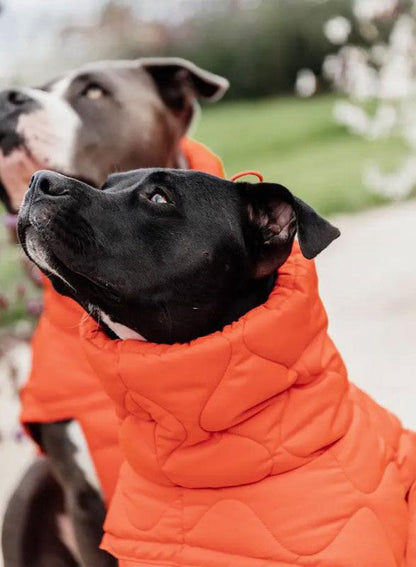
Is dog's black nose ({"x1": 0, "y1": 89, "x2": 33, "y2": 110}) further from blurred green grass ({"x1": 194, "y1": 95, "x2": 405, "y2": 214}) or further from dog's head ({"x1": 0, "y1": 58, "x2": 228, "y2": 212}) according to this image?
blurred green grass ({"x1": 194, "y1": 95, "x2": 405, "y2": 214})

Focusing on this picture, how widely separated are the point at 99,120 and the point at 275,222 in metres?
0.96

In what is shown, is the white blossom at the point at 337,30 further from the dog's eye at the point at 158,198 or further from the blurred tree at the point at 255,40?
the dog's eye at the point at 158,198

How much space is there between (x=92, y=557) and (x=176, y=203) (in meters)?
1.16

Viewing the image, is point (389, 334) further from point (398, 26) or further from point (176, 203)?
point (398, 26)

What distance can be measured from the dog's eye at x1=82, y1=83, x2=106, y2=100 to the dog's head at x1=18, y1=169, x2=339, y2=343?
32.3 inches

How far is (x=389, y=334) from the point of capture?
4.28m

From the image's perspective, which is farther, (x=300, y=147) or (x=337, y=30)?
(x=300, y=147)

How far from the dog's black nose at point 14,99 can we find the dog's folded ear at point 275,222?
90cm

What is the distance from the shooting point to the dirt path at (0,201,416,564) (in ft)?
12.0

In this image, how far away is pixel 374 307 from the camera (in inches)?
187

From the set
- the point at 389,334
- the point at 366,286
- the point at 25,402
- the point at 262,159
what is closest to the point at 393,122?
the point at 262,159

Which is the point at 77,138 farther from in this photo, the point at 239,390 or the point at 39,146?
the point at 239,390

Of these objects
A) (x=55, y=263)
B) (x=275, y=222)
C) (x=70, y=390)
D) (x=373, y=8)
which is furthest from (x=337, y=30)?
(x=55, y=263)

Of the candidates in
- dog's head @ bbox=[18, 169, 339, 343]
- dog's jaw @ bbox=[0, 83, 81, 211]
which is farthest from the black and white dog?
dog's head @ bbox=[18, 169, 339, 343]
